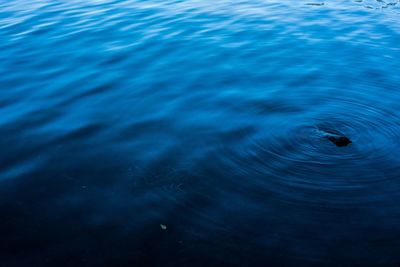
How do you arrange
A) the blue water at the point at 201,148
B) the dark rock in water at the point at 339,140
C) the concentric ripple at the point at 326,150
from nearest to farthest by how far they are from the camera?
1. the blue water at the point at 201,148
2. the concentric ripple at the point at 326,150
3. the dark rock in water at the point at 339,140

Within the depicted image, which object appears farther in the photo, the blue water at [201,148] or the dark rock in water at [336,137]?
the dark rock in water at [336,137]

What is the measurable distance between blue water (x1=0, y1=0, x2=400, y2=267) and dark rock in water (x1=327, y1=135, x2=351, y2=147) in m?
0.10

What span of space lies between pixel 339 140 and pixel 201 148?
7.50 feet

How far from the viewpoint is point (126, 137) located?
6746 millimetres

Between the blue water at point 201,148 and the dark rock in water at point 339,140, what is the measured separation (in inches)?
3.8

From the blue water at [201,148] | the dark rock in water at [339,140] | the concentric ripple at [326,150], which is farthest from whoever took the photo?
the dark rock in water at [339,140]

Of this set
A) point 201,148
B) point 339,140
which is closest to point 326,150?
point 339,140

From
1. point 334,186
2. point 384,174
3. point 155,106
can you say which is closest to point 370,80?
point 384,174

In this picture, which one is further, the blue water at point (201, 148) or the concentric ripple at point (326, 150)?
Result: the concentric ripple at point (326, 150)

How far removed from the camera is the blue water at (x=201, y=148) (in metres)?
4.54

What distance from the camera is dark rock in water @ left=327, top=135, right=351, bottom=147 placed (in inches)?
244

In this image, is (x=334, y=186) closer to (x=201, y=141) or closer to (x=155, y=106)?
(x=201, y=141)

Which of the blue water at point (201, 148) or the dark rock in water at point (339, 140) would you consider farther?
the dark rock in water at point (339, 140)

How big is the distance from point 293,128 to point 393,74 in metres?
3.72
